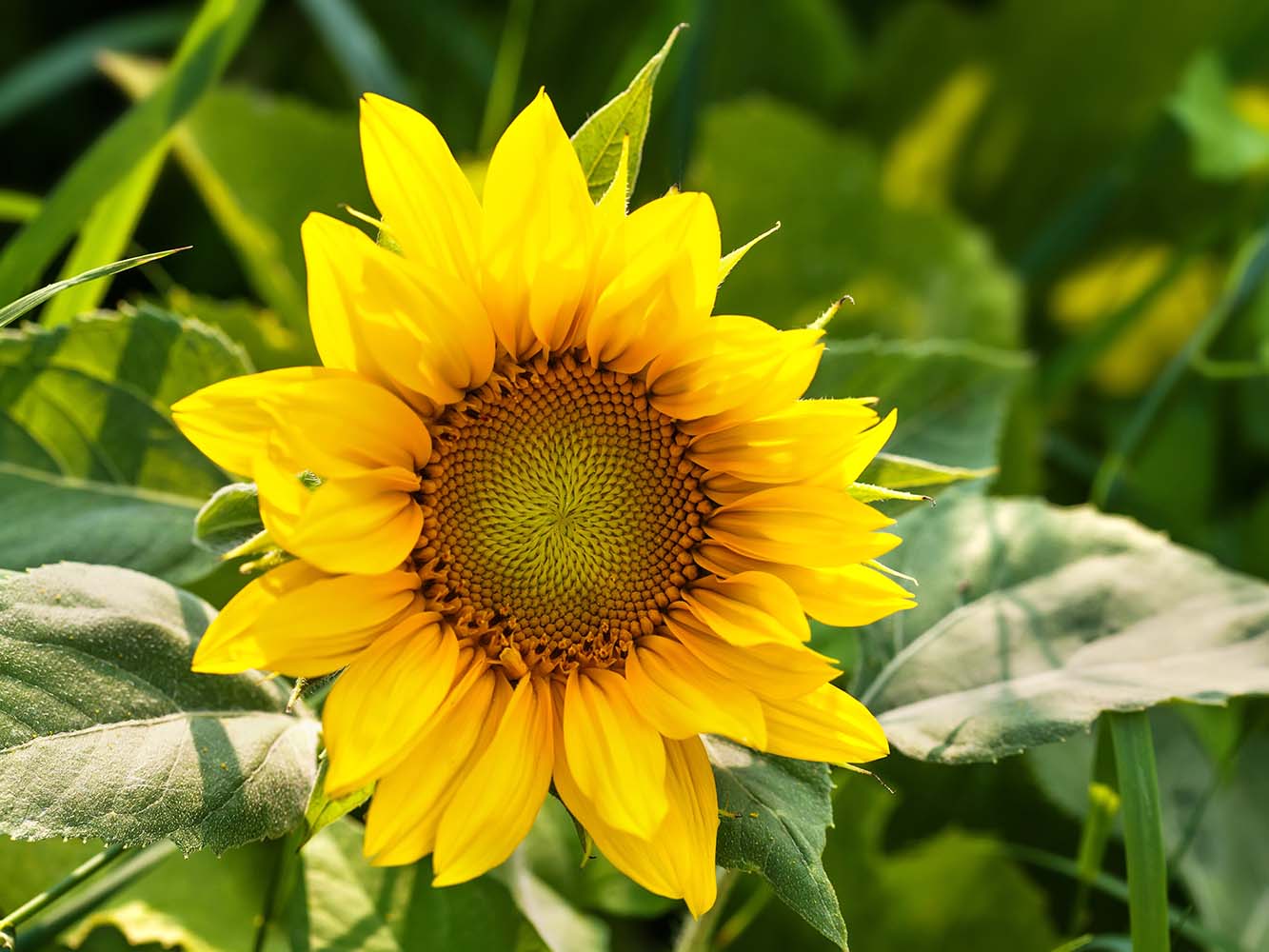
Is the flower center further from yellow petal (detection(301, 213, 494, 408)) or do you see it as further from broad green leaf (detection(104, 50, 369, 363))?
broad green leaf (detection(104, 50, 369, 363))

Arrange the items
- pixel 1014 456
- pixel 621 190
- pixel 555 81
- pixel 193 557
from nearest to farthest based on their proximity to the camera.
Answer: pixel 621 190, pixel 193 557, pixel 1014 456, pixel 555 81

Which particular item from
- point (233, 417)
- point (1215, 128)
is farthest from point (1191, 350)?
point (233, 417)

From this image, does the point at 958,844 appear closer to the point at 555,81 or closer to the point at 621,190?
the point at 621,190

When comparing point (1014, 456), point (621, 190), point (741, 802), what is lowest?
point (1014, 456)

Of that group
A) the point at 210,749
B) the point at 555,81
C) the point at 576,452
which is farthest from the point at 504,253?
the point at 555,81

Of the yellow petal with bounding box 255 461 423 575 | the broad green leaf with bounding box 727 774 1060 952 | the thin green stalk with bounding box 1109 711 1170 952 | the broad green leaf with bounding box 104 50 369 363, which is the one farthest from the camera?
the broad green leaf with bounding box 104 50 369 363

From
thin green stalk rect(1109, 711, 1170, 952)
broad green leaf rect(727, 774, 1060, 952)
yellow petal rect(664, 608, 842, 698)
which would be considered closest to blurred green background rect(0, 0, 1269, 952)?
broad green leaf rect(727, 774, 1060, 952)
